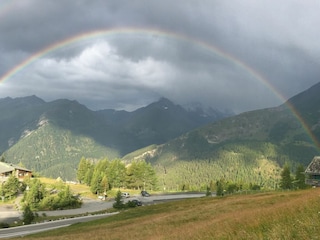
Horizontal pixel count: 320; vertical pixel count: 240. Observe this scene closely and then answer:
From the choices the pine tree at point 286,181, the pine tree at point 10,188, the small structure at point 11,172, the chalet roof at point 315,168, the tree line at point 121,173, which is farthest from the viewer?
the tree line at point 121,173

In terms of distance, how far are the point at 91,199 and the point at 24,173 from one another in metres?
39.2

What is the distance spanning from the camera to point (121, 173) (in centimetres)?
15338

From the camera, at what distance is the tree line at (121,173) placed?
144375mm

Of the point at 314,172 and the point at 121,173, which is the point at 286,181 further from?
the point at 121,173

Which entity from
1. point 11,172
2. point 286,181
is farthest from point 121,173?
point 286,181

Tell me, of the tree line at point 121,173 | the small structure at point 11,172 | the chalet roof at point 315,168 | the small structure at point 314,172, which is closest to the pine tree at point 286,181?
the small structure at point 314,172

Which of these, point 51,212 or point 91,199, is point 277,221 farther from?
point 91,199

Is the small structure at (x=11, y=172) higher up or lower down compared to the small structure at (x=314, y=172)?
higher up

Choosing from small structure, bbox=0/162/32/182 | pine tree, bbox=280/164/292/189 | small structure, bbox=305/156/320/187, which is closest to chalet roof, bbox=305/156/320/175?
small structure, bbox=305/156/320/187

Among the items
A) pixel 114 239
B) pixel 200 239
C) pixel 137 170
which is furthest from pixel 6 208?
pixel 200 239

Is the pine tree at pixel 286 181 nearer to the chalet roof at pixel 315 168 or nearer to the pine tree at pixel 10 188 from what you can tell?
the chalet roof at pixel 315 168

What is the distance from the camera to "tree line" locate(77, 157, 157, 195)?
474 feet

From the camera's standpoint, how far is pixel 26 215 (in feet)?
242

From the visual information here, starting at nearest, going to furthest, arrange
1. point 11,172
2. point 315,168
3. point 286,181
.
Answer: point 315,168
point 286,181
point 11,172
